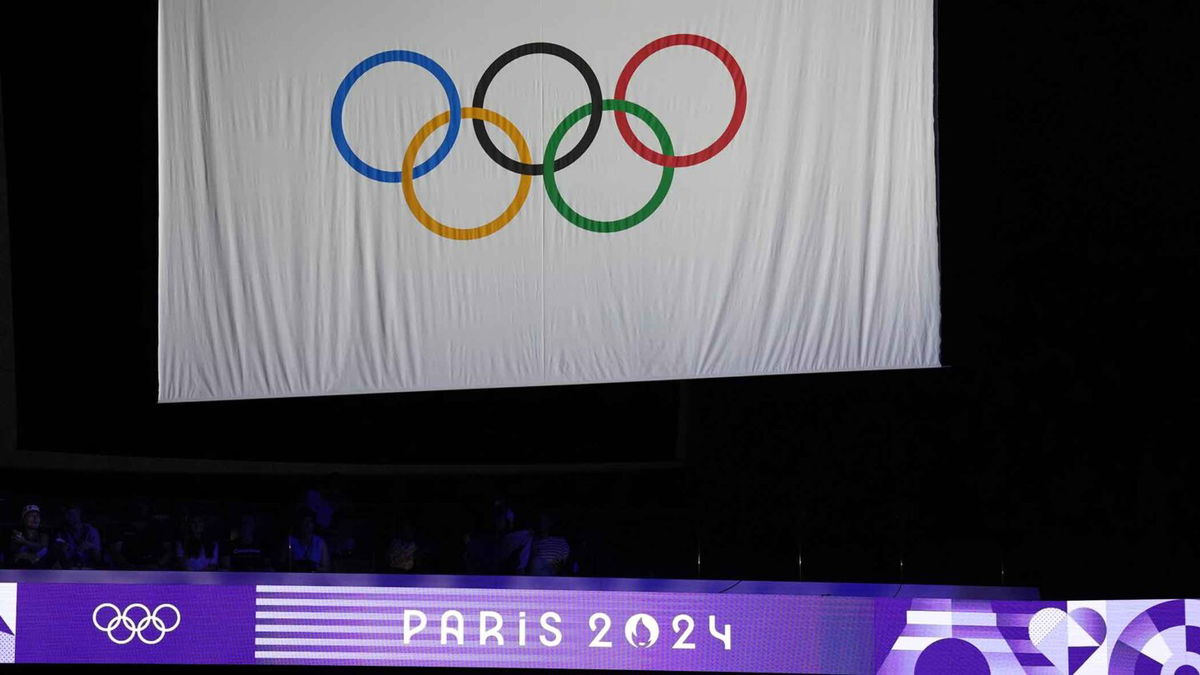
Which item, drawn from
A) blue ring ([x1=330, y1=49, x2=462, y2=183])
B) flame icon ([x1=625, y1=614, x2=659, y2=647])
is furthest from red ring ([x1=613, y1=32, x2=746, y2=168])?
flame icon ([x1=625, y1=614, x2=659, y2=647])

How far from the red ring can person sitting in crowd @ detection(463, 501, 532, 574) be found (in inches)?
85.1

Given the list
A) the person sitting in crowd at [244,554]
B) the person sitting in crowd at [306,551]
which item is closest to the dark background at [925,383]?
the person sitting in crowd at [244,554]

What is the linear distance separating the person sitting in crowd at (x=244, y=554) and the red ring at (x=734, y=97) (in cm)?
305

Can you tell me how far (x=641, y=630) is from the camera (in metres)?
6.60

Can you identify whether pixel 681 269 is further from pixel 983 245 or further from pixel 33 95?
pixel 33 95

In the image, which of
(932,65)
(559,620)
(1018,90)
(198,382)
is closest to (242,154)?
(198,382)

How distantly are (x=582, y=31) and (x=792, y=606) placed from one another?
3173 mm

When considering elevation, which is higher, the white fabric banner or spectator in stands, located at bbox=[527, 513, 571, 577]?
the white fabric banner

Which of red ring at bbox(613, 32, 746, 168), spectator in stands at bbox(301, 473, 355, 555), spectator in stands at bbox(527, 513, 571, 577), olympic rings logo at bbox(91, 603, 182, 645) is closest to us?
olympic rings logo at bbox(91, 603, 182, 645)

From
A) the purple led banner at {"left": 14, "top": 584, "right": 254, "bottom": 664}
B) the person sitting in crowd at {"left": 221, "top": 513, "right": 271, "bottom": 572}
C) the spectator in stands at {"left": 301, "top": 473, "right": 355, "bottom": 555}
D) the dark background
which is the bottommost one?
the purple led banner at {"left": 14, "top": 584, "right": 254, "bottom": 664}

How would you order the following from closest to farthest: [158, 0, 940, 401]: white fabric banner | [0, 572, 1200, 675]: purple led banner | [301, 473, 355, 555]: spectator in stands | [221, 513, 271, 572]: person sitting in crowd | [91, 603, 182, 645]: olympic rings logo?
1. [0, 572, 1200, 675]: purple led banner
2. [91, 603, 182, 645]: olympic rings logo
3. [158, 0, 940, 401]: white fabric banner
4. [221, 513, 271, 572]: person sitting in crowd
5. [301, 473, 355, 555]: spectator in stands

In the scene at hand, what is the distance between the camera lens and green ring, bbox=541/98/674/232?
23.8 ft

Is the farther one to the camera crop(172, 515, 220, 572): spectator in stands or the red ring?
crop(172, 515, 220, 572): spectator in stands

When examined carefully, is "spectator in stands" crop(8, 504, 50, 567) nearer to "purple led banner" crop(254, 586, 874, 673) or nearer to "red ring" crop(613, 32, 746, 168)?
"purple led banner" crop(254, 586, 874, 673)
